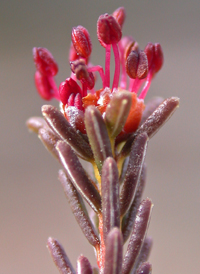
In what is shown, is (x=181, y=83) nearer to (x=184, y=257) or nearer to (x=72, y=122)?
(x=184, y=257)

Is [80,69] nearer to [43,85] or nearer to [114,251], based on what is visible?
[43,85]

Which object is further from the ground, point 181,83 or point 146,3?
point 146,3

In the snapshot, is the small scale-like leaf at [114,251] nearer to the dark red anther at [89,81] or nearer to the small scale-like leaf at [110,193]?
the small scale-like leaf at [110,193]

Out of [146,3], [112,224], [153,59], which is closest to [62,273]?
[112,224]

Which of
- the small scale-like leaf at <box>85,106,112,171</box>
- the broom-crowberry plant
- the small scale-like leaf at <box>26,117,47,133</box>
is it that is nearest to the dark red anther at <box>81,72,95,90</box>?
the broom-crowberry plant

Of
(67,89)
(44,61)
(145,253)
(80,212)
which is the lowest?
(145,253)

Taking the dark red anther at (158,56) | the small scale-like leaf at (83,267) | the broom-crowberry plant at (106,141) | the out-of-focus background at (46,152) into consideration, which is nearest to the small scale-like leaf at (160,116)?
the broom-crowberry plant at (106,141)

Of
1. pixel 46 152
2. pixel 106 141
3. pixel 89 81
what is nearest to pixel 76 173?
pixel 106 141
